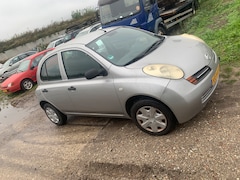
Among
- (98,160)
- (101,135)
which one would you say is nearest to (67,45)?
(101,135)

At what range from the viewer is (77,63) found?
16.0 ft

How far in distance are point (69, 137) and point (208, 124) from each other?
2.96 m

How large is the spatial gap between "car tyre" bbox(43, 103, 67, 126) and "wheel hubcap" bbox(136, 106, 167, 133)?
2.44m

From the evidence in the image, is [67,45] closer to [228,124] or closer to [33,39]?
[228,124]

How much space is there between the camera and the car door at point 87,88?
176 inches

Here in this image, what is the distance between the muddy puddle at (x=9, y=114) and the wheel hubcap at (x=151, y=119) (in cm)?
549

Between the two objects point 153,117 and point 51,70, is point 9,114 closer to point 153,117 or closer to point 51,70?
point 51,70

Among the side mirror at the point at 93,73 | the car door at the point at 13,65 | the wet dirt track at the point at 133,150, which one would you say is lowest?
the car door at the point at 13,65

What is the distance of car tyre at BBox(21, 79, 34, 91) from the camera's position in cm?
1231

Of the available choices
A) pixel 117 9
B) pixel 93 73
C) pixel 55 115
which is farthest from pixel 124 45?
pixel 117 9

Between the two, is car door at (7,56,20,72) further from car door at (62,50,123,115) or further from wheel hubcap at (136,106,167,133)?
wheel hubcap at (136,106,167,133)

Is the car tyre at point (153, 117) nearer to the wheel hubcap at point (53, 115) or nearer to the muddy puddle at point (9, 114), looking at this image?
the wheel hubcap at point (53, 115)

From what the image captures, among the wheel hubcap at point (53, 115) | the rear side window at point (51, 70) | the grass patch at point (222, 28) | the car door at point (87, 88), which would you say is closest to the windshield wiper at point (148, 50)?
the car door at point (87, 88)

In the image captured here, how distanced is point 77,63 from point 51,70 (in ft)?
3.02
